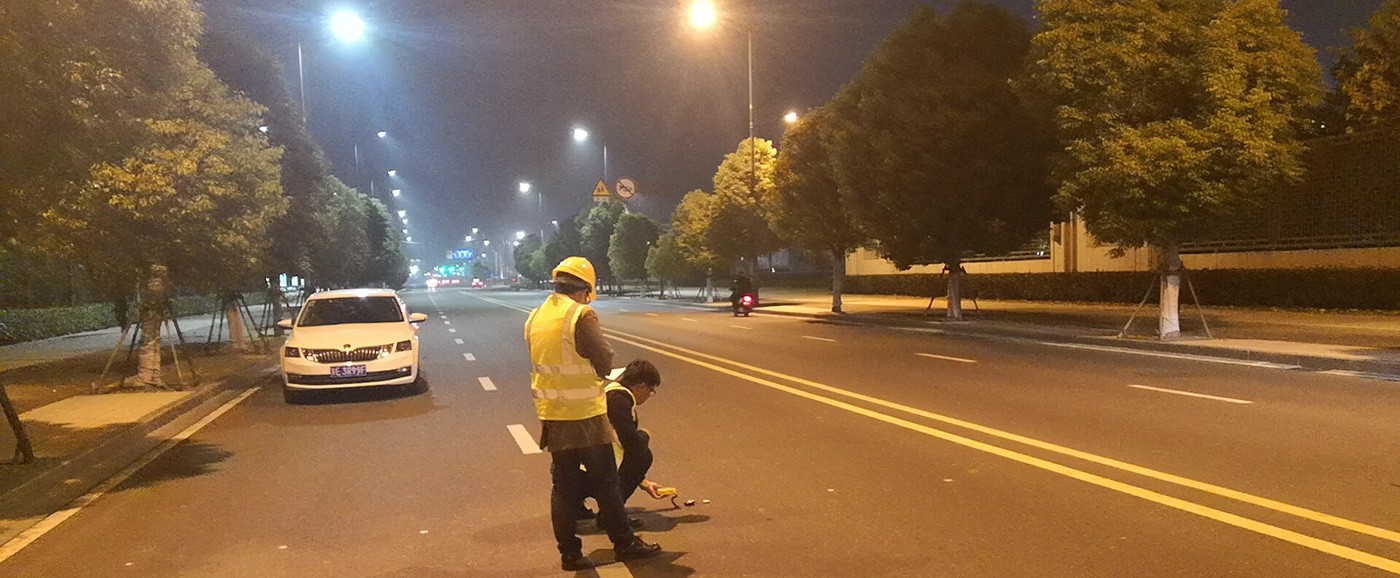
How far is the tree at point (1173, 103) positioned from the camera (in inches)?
738

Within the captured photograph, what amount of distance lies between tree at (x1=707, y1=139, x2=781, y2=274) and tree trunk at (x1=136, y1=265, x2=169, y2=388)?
31247mm

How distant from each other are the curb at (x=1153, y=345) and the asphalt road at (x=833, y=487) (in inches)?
62.1

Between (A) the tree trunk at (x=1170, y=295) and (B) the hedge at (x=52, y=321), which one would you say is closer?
(A) the tree trunk at (x=1170, y=295)

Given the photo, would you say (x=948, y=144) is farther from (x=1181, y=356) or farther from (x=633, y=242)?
(x=633, y=242)

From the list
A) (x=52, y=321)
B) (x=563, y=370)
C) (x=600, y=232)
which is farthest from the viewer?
(x=600, y=232)

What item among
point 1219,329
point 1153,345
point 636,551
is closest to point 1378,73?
point 1219,329

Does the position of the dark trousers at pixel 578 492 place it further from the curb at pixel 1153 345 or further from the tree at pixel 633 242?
the tree at pixel 633 242

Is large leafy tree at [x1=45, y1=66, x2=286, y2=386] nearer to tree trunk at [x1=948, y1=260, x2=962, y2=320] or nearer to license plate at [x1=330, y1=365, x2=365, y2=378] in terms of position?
license plate at [x1=330, y1=365, x2=365, y2=378]

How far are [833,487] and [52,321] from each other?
28542mm

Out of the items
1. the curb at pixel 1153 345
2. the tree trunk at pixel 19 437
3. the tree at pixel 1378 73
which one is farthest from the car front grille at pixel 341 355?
the tree at pixel 1378 73

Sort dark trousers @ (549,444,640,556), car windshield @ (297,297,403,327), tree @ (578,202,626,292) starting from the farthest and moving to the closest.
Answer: tree @ (578,202,626,292)
car windshield @ (297,297,403,327)
dark trousers @ (549,444,640,556)

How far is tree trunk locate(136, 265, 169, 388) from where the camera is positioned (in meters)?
14.8

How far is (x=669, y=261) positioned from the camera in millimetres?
57969

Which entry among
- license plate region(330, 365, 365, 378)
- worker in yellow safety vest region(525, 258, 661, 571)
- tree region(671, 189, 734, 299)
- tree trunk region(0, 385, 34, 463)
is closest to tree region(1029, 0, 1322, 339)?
license plate region(330, 365, 365, 378)
